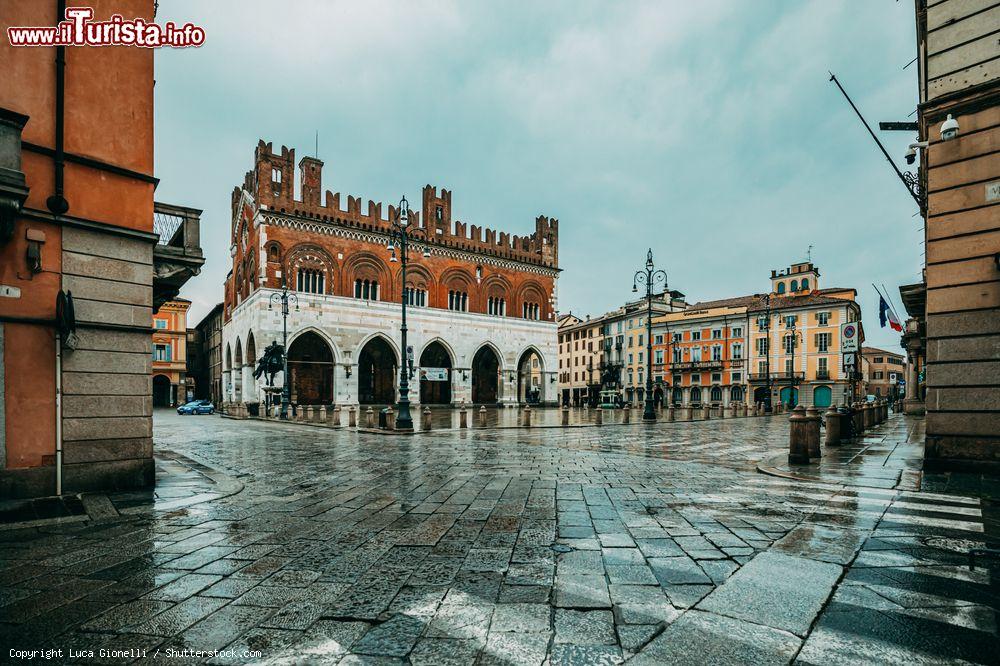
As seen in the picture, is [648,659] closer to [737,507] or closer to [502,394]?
[737,507]

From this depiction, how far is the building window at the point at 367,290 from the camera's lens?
39.3m

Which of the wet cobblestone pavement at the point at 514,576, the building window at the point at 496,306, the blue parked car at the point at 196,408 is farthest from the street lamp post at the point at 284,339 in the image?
the wet cobblestone pavement at the point at 514,576

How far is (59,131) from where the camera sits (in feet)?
21.4

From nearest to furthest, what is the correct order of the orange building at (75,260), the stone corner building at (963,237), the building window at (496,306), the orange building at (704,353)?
the orange building at (75,260) → the stone corner building at (963,237) → the building window at (496,306) → the orange building at (704,353)

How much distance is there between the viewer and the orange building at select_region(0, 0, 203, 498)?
19.9 feet

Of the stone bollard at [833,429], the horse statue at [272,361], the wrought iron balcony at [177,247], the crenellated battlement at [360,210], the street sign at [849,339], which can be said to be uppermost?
the crenellated battlement at [360,210]

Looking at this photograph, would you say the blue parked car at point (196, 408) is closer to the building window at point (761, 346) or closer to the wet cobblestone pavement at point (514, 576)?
the wet cobblestone pavement at point (514, 576)

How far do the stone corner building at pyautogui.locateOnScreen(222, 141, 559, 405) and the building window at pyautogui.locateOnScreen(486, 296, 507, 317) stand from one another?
0.35ft

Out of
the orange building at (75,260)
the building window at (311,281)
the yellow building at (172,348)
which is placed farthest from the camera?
the yellow building at (172,348)

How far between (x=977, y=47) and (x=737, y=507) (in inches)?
313

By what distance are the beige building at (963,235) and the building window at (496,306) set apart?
38161 millimetres

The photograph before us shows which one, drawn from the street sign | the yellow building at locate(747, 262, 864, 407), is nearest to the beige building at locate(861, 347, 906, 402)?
the yellow building at locate(747, 262, 864, 407)

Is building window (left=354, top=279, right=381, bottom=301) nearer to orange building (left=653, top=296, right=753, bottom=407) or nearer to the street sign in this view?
the street sign

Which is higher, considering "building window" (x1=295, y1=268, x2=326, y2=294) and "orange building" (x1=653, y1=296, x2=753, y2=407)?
"building window" (x1=295, y1=268, x2=326, y2=294)
